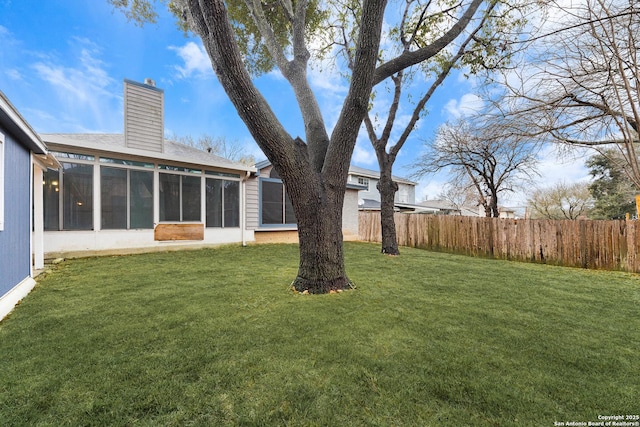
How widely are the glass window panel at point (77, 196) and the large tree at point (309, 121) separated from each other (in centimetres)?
469

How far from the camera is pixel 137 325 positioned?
2693mm

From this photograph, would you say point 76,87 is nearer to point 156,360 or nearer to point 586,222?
point 156,360

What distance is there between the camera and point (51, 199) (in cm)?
602

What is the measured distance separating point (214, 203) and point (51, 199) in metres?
3.70

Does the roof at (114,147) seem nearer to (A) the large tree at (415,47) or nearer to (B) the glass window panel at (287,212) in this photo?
(B) the glass window panel at (287,212)

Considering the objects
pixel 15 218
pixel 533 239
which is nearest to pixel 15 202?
pixel 15 218

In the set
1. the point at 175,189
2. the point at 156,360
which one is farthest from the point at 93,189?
the point at 156,360

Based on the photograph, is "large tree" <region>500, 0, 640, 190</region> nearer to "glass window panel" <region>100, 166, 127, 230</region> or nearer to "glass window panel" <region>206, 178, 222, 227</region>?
"glass window panel" <region>206, 178, 222, 227</region>

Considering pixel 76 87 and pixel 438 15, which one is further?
pixel 76 87

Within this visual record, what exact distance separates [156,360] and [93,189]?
250 inches

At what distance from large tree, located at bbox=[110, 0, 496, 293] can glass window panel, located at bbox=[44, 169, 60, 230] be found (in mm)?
4852

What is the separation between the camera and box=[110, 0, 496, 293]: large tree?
3152 millimetres

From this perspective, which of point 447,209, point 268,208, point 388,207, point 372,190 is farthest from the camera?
point 447,209

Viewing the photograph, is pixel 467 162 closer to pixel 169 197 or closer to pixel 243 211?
pixel 243 211
